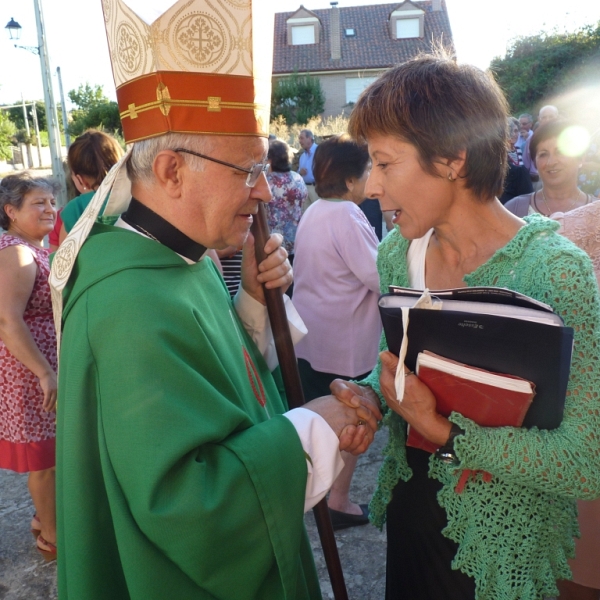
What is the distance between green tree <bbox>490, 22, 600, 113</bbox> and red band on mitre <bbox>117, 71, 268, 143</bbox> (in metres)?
18.6

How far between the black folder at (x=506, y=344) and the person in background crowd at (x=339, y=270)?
204 cm

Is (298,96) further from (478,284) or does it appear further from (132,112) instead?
(478,284)

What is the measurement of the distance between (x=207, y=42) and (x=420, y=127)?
0.62 metres

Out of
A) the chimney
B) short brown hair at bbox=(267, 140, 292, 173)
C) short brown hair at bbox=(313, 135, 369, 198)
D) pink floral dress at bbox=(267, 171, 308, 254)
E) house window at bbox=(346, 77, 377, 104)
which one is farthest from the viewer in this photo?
the chimney

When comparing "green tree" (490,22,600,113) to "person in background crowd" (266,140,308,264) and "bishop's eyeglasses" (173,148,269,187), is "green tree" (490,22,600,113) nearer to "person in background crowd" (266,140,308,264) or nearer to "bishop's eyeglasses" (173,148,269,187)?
"person in background crowd" (266,140,308,264)

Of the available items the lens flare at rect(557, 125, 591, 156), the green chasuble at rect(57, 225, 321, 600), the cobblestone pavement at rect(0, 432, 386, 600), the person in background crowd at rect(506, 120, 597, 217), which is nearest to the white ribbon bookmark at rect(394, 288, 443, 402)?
the green chasuble at rect(57, 225, 321, 600)

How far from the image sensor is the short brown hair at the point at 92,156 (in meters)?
3.61

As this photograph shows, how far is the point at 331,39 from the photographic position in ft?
106

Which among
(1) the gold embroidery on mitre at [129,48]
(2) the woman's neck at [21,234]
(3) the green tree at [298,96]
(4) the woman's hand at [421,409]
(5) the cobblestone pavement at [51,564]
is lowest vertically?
(5) the cobblestone pavement at [51,564]

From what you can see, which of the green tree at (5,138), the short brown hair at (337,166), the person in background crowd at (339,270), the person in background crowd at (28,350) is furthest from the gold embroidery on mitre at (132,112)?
the green tree at (5,138)

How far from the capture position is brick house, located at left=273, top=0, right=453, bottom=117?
103 ft

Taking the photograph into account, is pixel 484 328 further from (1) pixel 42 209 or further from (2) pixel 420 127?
(1) pixel 42 209

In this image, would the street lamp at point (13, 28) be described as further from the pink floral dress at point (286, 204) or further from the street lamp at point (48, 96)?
the pink floral dress at point (286, 204)

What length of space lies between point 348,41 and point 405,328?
114 ft
